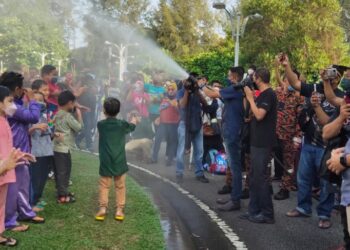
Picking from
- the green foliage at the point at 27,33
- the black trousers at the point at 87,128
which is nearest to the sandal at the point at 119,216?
the black trousers at the point at 87,128

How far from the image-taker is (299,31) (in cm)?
2931

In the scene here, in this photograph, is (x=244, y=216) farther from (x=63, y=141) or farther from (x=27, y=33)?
(x=27, y=33)

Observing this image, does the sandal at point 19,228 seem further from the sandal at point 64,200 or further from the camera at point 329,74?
the camera at point 329,74

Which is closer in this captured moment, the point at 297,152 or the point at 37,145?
the point at 37,145

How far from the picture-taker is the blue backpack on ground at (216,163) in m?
9.73

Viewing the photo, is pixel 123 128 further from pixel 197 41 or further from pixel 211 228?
pixel 197 41

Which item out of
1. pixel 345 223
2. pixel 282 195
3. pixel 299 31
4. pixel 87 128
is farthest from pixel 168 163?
pixel 299 31

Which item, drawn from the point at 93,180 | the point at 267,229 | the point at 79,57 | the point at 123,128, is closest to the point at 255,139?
the point at 267,229

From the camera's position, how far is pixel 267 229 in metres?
5.98

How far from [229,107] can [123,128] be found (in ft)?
6.03

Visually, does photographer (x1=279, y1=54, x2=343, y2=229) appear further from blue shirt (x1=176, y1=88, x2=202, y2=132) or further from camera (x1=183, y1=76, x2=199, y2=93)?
blue shirt (x1=176, y1=88, x2=202, y2=132)

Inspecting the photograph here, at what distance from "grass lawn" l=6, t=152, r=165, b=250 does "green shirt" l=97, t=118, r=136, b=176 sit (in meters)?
0.61

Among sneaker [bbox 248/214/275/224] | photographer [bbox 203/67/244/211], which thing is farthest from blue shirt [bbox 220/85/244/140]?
sneaker [bbox 248/214/275/224]

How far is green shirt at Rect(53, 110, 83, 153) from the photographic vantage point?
6566mm
